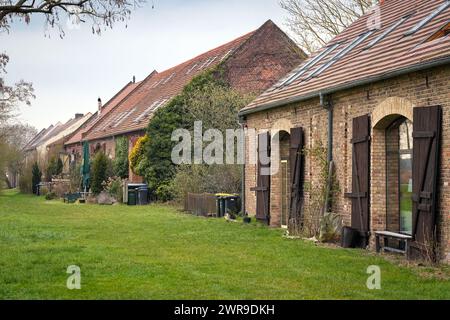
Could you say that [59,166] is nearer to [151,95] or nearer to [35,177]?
[35,177]

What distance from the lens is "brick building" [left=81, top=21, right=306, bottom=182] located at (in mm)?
29375

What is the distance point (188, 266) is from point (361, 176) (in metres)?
4.81

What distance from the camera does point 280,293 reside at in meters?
8.04

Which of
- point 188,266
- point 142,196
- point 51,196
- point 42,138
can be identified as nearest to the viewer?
point 188,266

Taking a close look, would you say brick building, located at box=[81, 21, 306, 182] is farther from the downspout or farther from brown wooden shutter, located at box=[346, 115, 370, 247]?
brown wooden shutter, located at box=[346, 115, 370, 247]

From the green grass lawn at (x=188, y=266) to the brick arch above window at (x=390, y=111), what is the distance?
8.27 ft

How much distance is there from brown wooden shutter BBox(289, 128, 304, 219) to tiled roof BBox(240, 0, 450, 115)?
0.92 m

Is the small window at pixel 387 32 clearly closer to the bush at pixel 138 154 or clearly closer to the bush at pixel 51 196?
the bush at pixel 138 154

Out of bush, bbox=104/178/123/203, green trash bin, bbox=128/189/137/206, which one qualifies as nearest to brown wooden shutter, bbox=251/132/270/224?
green trash bin, bbox=128/189/137/206

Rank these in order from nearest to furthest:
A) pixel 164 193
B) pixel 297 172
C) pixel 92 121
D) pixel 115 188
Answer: pixel 297 172 < pixel 164 193 < pixel 115 188 < pixel 92 121

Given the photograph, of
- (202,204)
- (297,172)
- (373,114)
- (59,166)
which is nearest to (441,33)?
(373,114)

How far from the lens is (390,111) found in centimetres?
1232

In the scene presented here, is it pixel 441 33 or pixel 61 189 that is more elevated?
pixel 441 33

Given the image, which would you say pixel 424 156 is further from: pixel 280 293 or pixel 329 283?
Answer: pixel 280 293
